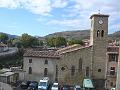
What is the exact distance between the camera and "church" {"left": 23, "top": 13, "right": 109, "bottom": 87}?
45125 millimetres

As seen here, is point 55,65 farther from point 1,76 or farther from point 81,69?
point 1,76

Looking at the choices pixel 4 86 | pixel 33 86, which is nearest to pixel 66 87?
pixel 33 86

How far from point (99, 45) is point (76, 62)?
160 inches

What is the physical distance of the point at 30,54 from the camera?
45.8 m

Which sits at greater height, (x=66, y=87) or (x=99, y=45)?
(x=99, y=45)

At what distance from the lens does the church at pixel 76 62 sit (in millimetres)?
45125

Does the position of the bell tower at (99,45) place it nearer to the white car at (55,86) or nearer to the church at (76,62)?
the church at (76,62)

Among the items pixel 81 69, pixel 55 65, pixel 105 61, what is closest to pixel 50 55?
pixel 55 65

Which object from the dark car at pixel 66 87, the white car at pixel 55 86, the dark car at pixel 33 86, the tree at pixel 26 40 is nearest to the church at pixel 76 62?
the dark car at pixel 66 87

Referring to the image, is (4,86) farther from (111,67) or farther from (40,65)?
(111,67)

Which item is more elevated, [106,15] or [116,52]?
[106,15]

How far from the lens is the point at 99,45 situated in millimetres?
46625

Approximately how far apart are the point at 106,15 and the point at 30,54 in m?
11.5

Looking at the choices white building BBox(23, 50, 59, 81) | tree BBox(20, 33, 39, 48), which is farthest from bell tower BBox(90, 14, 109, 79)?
tree BBox(20, 33, 39, 48)
